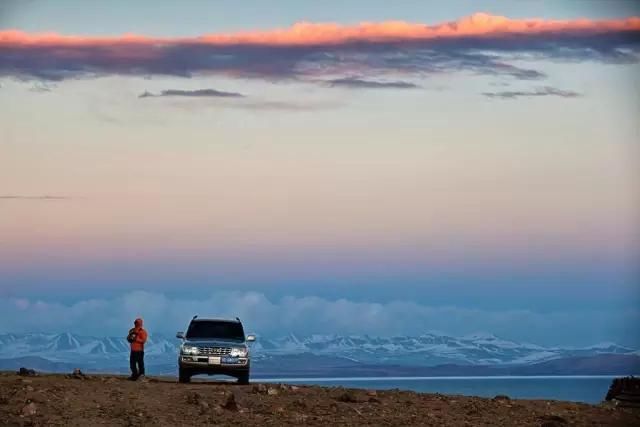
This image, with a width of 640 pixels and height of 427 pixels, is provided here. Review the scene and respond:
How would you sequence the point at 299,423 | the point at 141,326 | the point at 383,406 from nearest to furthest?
1. the point at 299,423
2. the point at 383,406
3. the point at 141,326

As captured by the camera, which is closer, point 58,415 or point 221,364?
point 58,415

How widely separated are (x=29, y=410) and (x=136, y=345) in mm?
8170

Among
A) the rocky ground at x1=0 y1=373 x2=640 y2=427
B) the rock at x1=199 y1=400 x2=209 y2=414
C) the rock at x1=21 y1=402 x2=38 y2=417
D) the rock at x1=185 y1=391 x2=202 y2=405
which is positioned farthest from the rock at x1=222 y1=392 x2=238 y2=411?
the rock at x1=21 y1=402 x2=38 y2=417

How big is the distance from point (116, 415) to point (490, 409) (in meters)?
9.54

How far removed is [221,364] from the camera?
42.9 meters

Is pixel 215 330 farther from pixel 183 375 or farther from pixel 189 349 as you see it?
pixel 183 375

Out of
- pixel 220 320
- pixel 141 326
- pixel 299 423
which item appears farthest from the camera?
pixel 220 320

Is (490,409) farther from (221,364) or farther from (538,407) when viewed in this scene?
(221,364)

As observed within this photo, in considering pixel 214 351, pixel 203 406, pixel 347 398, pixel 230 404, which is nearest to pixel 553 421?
pixel 347 398

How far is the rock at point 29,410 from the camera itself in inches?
1319

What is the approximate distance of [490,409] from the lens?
36.9 metres

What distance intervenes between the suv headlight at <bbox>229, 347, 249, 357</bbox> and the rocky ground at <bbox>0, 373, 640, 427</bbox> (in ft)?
10.9

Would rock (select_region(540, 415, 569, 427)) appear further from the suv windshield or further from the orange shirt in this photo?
the orange shirt

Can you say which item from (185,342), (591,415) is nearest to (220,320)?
(185,342)
